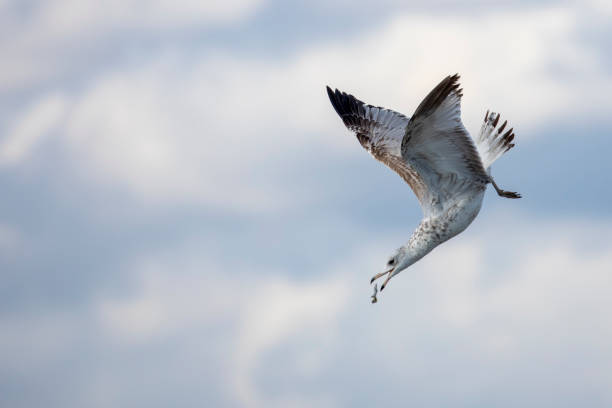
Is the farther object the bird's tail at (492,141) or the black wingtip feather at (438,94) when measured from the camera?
the bird's tail at (492,141)

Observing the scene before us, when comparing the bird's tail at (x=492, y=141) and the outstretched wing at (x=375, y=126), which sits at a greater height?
the outstretched wing at (x=375, y=126)

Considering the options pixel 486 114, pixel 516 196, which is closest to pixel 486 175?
pixel 516 196

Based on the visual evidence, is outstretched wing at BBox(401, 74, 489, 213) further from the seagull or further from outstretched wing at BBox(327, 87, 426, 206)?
outstretched wing at BBox(327, 87, 426, 206)

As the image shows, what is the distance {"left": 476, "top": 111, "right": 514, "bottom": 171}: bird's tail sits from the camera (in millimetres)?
28734

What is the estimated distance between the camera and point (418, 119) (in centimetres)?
2505

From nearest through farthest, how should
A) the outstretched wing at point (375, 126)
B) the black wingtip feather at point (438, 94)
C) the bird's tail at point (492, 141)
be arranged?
the black wingtip feather at point (438, 94) → the bird's tail at point (492, 141) → the outstretched wing at point (375, 126)

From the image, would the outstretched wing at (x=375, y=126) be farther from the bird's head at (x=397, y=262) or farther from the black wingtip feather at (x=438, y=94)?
the black wingtip feather at (x=438, y=94)

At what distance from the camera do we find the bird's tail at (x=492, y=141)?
1131 inches

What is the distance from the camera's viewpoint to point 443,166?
27250 millimetres

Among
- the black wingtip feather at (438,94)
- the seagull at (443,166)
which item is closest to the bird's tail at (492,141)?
the seagull at (443,166)

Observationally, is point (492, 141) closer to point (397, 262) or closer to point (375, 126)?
point (397, 262)

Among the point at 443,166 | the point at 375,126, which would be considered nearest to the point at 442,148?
the point at 443,166

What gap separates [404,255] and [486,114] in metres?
4.39

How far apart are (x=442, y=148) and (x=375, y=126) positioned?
33.9ft
